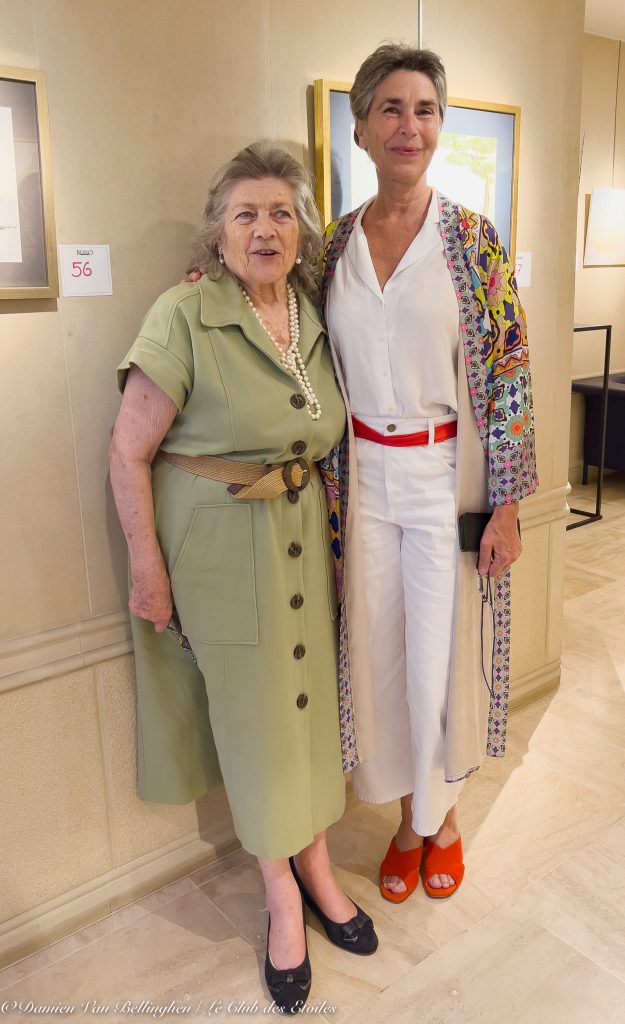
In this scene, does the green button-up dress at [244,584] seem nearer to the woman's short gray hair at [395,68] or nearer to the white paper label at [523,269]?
the woman's short gray hair at [395,68]

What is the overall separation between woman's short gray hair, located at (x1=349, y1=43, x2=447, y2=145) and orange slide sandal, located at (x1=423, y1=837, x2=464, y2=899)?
1.70 m

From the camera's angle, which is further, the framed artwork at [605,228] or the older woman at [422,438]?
the framed artwork at [605,228]

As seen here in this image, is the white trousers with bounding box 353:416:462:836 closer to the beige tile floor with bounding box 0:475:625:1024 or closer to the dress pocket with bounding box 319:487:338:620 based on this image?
the dress pocket with bounding box 319:487:338:620

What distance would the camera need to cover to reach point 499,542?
6.24ft

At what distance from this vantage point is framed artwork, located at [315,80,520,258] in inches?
80.1

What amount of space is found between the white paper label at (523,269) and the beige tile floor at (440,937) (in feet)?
4.81

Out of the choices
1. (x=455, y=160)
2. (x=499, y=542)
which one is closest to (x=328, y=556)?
(x=499, y=542)

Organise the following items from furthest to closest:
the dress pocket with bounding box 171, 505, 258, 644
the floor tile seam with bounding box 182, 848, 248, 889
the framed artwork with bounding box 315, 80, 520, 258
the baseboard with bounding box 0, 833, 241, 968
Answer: the floor tile seam with bounding box 182, 848, 248, 889
the framed artwork with bounding box 315, 80, 520, 258
the baseboard with bounding box 0, 833, 241, 968
the dress pocket with bounding box 171, 505, 258, 644

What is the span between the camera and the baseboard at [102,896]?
1914mm

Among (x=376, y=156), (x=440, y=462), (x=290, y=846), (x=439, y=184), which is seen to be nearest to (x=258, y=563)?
(x=440, y=462)

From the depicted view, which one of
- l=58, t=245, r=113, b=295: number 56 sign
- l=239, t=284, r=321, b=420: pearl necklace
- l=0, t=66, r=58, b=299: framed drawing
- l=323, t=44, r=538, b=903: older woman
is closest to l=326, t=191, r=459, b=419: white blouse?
l=323, t=44, r=538, b=903: older woman

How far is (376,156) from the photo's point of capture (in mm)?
1779

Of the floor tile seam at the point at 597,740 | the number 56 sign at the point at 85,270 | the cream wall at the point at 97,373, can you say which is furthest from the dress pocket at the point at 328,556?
the floor tile seam at the point at 597,740

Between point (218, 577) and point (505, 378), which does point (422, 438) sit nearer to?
point (505, 378)
